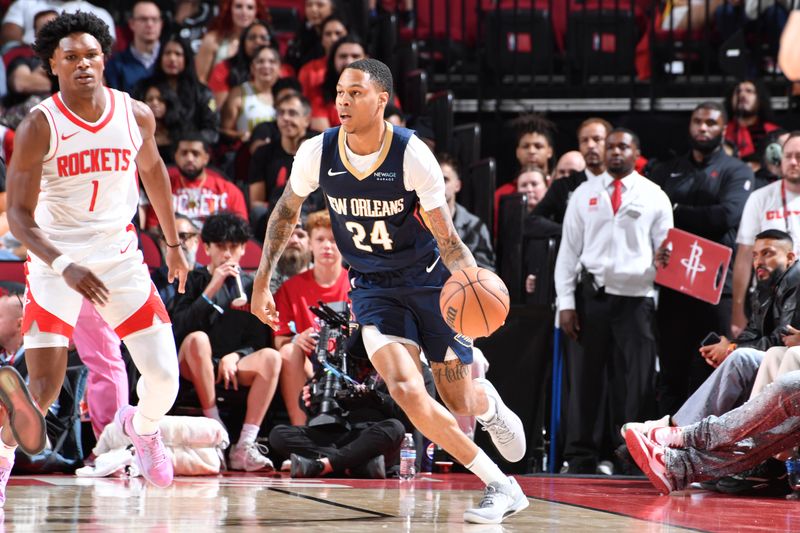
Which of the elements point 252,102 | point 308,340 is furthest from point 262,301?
point 252,102

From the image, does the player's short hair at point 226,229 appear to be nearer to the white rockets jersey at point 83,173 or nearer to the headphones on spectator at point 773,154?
the white rockets jersey at point 83,173

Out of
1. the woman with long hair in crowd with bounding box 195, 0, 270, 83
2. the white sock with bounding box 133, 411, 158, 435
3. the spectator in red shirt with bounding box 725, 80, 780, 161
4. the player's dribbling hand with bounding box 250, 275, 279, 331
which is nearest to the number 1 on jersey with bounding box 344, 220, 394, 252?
the player's dribbling hand with bounding box 250, 275, 279, 331

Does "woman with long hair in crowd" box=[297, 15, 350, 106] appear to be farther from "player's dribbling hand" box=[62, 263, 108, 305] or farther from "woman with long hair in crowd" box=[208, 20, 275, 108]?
"player's dribbling hand" box=[62, 263, 108, 305]

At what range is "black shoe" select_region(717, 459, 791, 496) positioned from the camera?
636cm

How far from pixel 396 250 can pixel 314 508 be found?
1189mm

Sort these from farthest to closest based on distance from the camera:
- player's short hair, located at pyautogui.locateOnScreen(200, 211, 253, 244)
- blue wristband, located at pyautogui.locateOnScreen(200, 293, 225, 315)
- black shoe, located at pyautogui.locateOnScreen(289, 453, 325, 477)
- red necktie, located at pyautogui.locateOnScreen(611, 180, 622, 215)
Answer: red necktie, located at pyautogui.locateOnScreen(611, 180, 622, 215) < player's short hair, located at pyautogui.locateOnScreen(200, 211, 253, 244) < blue wristband, located at pyautogui.locateOnScreen(200, 293, 225, 315) < black shoe, located at pyautogui.locateOnScreen(289, 453, 325, 477)

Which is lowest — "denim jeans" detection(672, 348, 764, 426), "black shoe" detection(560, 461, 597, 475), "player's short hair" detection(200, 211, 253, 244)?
"black shoe" detection(560, 461, 597, 475)

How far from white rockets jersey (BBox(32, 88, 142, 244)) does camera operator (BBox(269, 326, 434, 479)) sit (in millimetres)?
2241

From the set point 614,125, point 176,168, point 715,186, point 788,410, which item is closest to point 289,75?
point 176,168

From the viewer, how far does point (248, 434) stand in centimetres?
762

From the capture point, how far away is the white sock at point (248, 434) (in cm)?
761

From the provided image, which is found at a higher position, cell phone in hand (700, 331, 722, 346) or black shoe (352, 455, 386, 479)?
cell phone in hand (700, 331, 722, 346)

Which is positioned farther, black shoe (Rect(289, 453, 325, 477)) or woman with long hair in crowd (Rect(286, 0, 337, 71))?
woman with long hair in crowd (Rect(286, 0, 337, 71))

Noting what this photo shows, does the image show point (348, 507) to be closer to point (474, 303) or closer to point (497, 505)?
point (497, 505)
